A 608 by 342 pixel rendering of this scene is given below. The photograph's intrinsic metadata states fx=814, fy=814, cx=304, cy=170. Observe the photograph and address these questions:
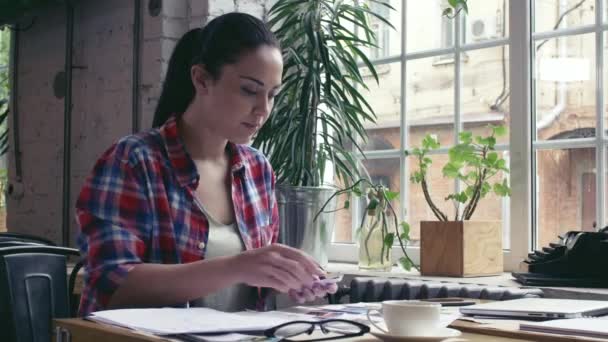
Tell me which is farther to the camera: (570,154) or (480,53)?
(480,53)

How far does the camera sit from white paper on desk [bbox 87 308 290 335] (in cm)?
124

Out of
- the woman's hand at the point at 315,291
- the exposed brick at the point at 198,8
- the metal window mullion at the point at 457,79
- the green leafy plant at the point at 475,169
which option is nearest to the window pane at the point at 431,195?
the metal window mullion at the point at 457,79

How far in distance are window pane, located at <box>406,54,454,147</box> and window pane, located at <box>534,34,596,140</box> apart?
360 millimetres

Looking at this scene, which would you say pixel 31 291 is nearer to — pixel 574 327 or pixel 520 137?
pixel 520 137

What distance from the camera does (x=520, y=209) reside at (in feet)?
8.81

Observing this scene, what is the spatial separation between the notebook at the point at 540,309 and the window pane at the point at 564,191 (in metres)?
1.06

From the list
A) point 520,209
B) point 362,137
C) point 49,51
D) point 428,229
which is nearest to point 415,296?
point 428,229

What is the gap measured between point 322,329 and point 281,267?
22 cm

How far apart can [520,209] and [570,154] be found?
0.80 ft

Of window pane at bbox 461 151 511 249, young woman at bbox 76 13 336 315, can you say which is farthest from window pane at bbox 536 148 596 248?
young woman at bbox 76 13 336 315

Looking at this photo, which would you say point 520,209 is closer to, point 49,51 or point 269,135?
point 269,135

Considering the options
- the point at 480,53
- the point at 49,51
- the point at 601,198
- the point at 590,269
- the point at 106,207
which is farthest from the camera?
the point at 49,51

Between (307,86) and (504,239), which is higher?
(307,86)

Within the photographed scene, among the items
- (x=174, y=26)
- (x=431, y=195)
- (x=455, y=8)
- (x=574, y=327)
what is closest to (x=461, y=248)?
(x=431, y=195)
